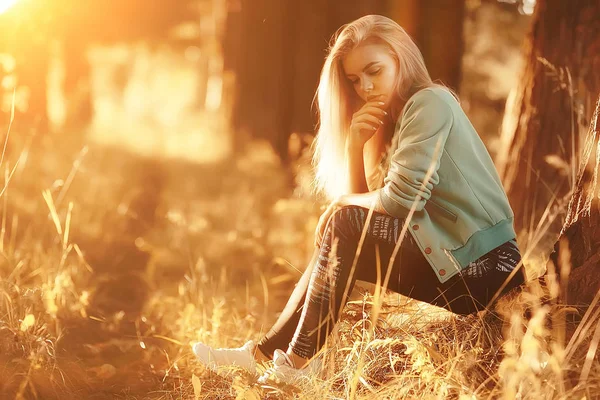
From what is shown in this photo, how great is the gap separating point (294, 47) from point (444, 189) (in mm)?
2950

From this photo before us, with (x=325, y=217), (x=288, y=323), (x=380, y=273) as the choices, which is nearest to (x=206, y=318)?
(x=288, y=323)

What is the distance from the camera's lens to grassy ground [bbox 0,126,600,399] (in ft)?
8.31

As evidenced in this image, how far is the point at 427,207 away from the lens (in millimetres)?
2758

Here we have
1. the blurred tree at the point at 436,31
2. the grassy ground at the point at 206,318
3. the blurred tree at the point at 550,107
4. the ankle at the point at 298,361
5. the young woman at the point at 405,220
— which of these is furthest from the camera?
the blurred tree at the point at 436,31

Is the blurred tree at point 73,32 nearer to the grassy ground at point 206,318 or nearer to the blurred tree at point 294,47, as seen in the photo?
the grassy ground at point 206,318

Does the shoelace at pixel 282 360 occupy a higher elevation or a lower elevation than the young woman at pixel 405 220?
lower

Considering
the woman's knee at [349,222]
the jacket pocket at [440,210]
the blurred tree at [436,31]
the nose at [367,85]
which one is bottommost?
the woman's knee at [349,222]

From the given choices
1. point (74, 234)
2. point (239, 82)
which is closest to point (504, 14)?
point (239, 82)

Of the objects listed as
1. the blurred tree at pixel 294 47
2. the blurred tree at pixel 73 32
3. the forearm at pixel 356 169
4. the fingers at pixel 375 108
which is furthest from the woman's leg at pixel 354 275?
the blurred tree at pixel 73 32

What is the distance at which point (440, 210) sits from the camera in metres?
2.74

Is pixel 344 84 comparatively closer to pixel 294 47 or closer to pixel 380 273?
pixel 380 273

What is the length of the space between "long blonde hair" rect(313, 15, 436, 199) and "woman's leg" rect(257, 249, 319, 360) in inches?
15.7

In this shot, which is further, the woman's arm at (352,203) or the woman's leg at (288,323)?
the woman's leg at (288,323)

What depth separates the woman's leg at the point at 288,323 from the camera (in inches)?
113
